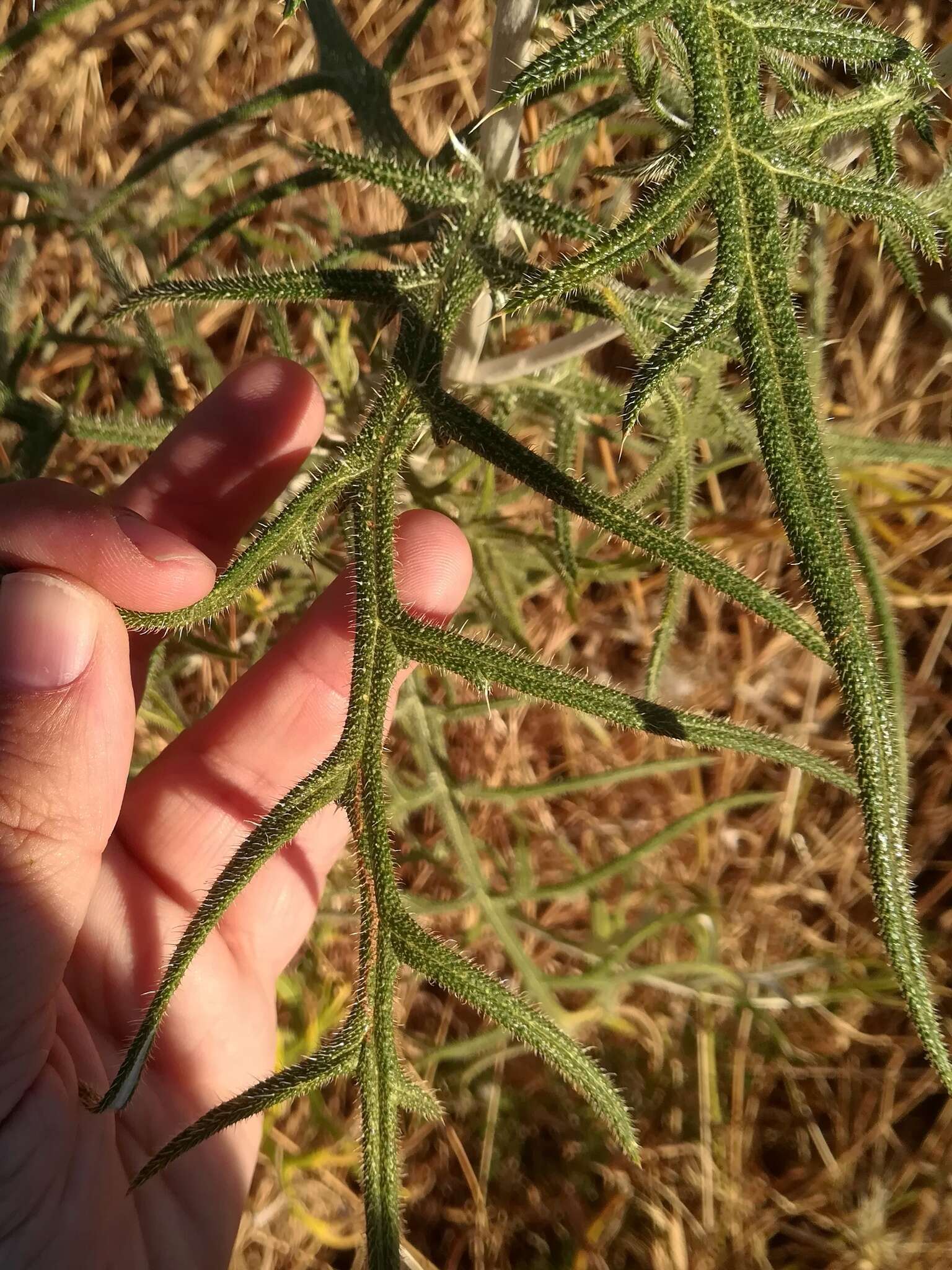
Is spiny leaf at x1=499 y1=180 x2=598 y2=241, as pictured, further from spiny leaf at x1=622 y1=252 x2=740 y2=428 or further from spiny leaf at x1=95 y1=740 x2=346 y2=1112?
spiny leaf at x1=95 y1=740 x2=346 y2=1112

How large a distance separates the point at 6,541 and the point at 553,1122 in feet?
6.12

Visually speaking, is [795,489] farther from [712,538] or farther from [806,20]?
[712,538]

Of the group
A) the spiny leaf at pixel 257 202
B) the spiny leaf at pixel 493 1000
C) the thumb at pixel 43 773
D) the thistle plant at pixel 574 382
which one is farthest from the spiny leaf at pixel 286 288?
the spiny leaf at pixel 493 1000

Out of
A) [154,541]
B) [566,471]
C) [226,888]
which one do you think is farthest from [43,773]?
[566,471]

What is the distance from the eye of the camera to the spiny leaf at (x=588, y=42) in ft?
2.36

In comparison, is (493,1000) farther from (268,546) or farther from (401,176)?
(401,176)

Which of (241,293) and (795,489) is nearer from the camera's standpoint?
(795,489)

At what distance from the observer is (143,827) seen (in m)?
1.78

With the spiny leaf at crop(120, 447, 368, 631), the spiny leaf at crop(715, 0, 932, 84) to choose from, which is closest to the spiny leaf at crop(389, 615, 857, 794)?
the spiny leaf at crop(120, 447, 368, 631)

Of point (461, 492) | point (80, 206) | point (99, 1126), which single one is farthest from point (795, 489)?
point (80, 206)

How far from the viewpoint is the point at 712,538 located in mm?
2236

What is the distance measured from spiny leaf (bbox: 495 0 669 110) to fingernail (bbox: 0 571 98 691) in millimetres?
797

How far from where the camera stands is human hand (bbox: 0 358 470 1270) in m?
1.22

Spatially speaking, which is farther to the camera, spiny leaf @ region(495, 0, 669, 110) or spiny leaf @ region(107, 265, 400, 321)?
spiny leaf @ region(107, 265, 400, 321)
